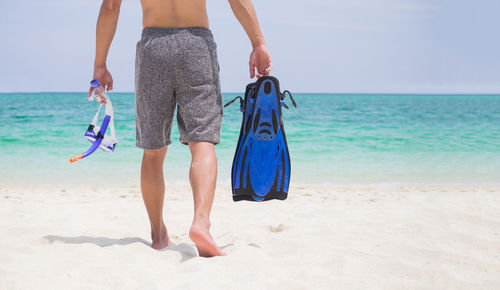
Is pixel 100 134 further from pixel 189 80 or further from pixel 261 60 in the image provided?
pixel 261 60

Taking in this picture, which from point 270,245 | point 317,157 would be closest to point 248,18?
point 270,245

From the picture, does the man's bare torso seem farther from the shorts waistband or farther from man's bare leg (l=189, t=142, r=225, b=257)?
man's bare leg (l=189, t=142, r=225, b=257)

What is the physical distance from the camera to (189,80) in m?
2.40

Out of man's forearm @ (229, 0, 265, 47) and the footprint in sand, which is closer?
man's forearm @ (229, 0, 265, 47)

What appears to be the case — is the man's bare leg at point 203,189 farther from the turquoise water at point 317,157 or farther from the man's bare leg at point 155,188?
the turquoise water at point 317,157

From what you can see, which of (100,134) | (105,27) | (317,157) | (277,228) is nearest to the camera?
(105,27)

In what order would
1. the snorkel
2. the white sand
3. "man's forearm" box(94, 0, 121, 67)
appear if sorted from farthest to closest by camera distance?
the snorkel → "man's forearm" box(94, 0, 121, 67) → the white sand

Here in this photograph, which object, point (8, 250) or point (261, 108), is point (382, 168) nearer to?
point (261, 108)

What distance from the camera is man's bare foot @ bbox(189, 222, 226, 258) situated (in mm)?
2268

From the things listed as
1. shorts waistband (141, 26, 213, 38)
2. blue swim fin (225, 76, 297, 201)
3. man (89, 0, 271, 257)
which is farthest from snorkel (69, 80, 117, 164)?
blue swim fin (225, 76, 297, 201)

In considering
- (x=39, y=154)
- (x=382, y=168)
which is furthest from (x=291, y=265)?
(x=39, y=154)

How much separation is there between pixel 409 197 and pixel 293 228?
71.9 inches

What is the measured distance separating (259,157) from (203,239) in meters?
0.64

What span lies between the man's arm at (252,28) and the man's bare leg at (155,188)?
0.73 meters
